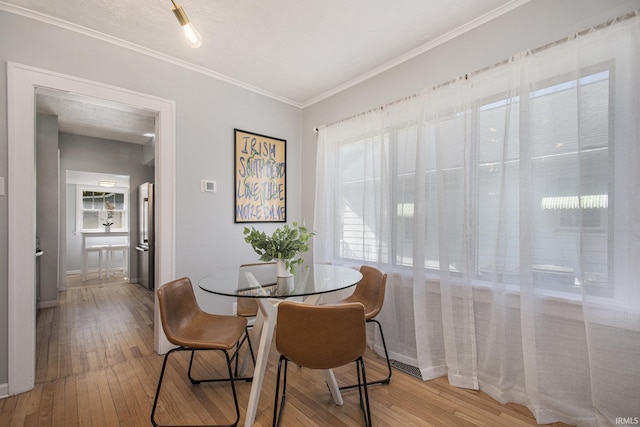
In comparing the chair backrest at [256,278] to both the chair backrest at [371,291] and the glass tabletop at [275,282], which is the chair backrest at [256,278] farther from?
the chair backrest at [371,291]

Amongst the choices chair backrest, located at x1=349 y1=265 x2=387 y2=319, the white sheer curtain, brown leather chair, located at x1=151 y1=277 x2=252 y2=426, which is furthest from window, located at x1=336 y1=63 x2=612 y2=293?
brown leather chair, located at x1=151 y1=277 x2=252 y2=426

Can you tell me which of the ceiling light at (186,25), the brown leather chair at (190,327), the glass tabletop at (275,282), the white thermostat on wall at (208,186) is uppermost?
the ceiling light at (186,25)

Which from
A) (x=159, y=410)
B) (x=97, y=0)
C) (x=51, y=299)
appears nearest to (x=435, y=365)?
(x=159, y=410)

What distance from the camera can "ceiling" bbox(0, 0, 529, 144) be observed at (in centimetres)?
197

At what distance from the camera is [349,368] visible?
7.70ft

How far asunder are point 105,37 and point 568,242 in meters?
3.61

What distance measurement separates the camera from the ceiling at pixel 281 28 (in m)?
1.97

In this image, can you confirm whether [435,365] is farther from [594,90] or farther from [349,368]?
[594,90]

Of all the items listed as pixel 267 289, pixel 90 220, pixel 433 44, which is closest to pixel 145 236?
pixel 90 220

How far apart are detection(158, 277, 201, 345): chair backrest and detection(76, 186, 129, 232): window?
6.34m

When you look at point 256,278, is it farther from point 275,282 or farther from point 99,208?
point 99,208

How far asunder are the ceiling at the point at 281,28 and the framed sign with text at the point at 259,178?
742 mm

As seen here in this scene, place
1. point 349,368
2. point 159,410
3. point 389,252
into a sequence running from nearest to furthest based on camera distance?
1. point 159,410
2. point 349,368
3. point 389,252

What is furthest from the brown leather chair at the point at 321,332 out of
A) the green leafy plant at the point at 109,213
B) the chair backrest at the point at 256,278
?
the green leafy plant at the point at 109,213
